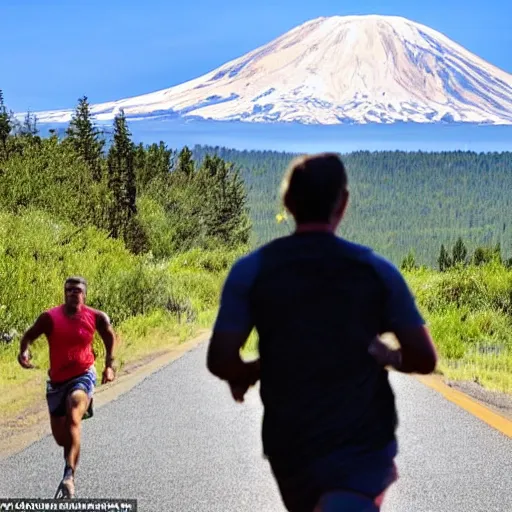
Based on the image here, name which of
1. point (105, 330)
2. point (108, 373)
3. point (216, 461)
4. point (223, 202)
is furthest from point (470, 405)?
point (223, 202)

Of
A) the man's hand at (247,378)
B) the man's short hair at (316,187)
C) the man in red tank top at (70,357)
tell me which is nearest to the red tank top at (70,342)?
the man in red tank top at (70,357)

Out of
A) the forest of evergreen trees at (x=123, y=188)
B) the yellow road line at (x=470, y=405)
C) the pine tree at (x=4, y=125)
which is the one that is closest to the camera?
the yellow road line at (x=470, y=405)

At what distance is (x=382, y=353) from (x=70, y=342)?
5.66 ft

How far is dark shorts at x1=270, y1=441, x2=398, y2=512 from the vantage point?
2229 mm

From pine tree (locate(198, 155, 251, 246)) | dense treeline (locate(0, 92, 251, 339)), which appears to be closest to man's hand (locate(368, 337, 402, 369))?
dense treeline (locate(0, 92, 251, 339))

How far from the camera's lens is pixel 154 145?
8069 cm

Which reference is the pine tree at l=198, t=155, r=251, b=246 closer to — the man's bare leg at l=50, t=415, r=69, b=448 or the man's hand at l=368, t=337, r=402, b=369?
the man's bare leg at l=50, t=415, r=69, b=448

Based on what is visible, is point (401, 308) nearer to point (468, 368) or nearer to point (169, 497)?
point (169, 497)

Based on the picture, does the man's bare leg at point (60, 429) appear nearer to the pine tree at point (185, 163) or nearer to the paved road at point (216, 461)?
the paved road at point (216, 461)

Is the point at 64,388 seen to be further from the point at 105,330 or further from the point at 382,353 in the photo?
the point at 382,353

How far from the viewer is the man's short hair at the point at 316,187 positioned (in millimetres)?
2338

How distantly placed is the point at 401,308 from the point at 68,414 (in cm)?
197

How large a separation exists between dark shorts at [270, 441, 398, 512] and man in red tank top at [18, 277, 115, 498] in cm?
151

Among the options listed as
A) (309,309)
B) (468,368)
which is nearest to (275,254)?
(309,309)
